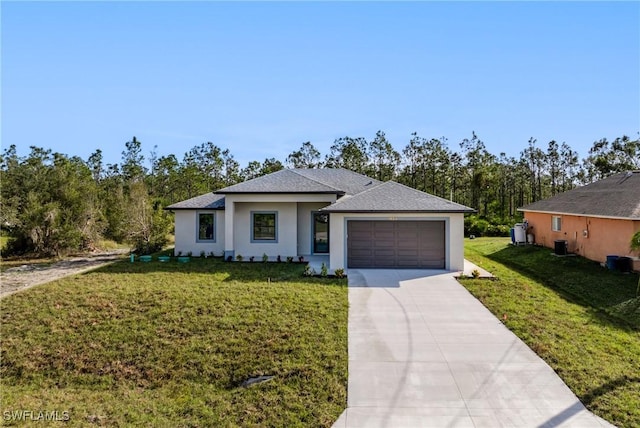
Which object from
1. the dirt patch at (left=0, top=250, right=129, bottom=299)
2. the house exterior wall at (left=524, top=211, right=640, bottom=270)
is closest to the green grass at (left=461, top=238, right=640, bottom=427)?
the house exterior wall at (left=524, top=211, right=640, bottom=270)

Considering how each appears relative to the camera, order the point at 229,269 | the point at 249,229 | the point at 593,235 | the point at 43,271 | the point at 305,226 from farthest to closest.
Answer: the point at 305,226
the point at 249,229
the point at 593,235
the point at 43,271
the point at 229,269

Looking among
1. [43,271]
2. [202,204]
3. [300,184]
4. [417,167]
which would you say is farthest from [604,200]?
[43,271]

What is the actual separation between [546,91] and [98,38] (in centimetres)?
1889

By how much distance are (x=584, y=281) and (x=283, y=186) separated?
1255cm

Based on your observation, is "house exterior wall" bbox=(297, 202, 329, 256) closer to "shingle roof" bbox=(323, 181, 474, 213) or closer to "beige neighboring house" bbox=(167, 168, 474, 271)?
"beige neighboring house" bbox=(167, 168, 474, 271)

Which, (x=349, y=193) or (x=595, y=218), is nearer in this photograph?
(x=595, y=218)

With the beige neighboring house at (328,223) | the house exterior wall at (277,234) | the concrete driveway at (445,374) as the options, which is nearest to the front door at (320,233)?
the beige neighboring house at (328,223)

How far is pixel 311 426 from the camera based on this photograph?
5484mm

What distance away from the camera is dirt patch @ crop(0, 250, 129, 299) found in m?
13.0

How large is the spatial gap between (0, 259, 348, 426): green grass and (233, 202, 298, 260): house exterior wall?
5.66 metres

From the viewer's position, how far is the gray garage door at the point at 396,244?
50.4 feet

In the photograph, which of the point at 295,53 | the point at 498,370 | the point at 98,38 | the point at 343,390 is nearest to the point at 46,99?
the point at 98,38

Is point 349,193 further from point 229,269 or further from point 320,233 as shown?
point 229,269

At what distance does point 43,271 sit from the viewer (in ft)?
51.6
